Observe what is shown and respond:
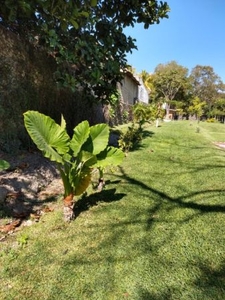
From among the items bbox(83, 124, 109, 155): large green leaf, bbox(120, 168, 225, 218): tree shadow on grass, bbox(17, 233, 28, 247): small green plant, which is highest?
bbox(83, 124, 109, 155): large green leaf

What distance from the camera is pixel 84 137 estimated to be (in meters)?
3.68

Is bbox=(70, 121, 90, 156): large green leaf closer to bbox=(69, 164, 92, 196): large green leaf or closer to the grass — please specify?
bbox=(69, 164, 92, 196): large green leaf

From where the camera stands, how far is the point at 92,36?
686cm

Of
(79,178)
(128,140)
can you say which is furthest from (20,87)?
(128,140)

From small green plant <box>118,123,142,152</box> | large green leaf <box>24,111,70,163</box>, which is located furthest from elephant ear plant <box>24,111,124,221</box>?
small green plant <box>118,123,142,152</box>

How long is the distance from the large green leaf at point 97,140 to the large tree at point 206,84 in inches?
2382

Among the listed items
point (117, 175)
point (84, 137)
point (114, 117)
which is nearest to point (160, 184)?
point (117, 175)

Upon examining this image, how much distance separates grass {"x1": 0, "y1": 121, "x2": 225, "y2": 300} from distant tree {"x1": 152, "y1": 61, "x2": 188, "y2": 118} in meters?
47.7

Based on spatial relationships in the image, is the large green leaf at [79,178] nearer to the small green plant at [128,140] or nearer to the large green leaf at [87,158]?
the large green leaf at [87,158]

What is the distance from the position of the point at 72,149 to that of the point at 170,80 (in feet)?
164

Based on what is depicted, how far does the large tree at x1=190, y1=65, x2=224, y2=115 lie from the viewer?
60.2 metres

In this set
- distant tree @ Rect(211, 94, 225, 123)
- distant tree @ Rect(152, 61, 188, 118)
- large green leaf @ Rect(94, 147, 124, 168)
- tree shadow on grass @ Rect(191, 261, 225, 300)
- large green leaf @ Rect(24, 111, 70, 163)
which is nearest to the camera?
tree shadow on grass @ Rect(191, 261, 225, 300)

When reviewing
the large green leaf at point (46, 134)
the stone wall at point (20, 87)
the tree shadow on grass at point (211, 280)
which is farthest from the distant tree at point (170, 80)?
the tree shadow on grass at point (211, 280)

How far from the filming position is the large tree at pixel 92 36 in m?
6.04
